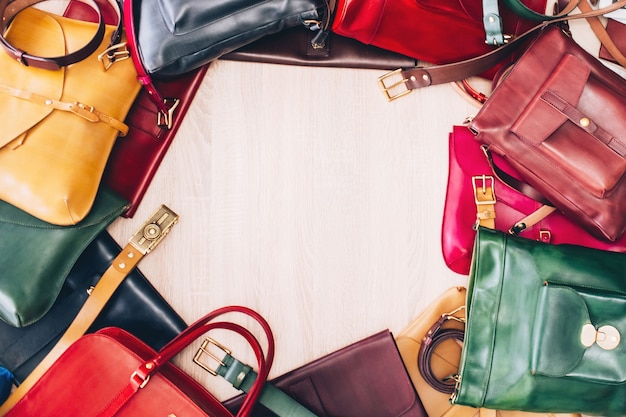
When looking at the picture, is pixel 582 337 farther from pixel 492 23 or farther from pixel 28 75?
pixel 28 75

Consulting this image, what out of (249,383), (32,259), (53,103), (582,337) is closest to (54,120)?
(53,103)

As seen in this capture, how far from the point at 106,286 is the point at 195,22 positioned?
645 mm

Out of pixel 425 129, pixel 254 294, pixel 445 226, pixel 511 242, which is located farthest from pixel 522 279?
pixel 254 294

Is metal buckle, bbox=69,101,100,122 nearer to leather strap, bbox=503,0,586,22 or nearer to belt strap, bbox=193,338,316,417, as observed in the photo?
belt strap, bbox=193,338,316,417

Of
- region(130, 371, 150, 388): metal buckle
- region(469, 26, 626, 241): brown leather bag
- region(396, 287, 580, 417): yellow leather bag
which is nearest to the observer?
region(130, 371, 150, 388): metal buckle

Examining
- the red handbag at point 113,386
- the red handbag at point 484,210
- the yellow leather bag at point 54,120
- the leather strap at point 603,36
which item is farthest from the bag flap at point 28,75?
the leather strap at point 603,36

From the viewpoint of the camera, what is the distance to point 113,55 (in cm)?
123

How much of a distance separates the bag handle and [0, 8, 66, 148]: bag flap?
576 mm

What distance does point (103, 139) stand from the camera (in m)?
1.23

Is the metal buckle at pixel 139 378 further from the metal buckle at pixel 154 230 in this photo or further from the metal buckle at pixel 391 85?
A: the metal buckle at pixel 391 85

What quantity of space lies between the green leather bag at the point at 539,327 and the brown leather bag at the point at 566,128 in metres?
0.14

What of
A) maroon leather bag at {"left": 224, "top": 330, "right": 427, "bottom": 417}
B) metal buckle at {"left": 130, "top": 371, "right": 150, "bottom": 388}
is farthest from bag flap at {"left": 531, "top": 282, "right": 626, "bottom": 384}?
metal buckle at {"left": 130, "top": 371, "right": 150, "bottom": 388}

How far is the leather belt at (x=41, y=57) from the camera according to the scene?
1.14 meters

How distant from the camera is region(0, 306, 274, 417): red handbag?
3.64ft
